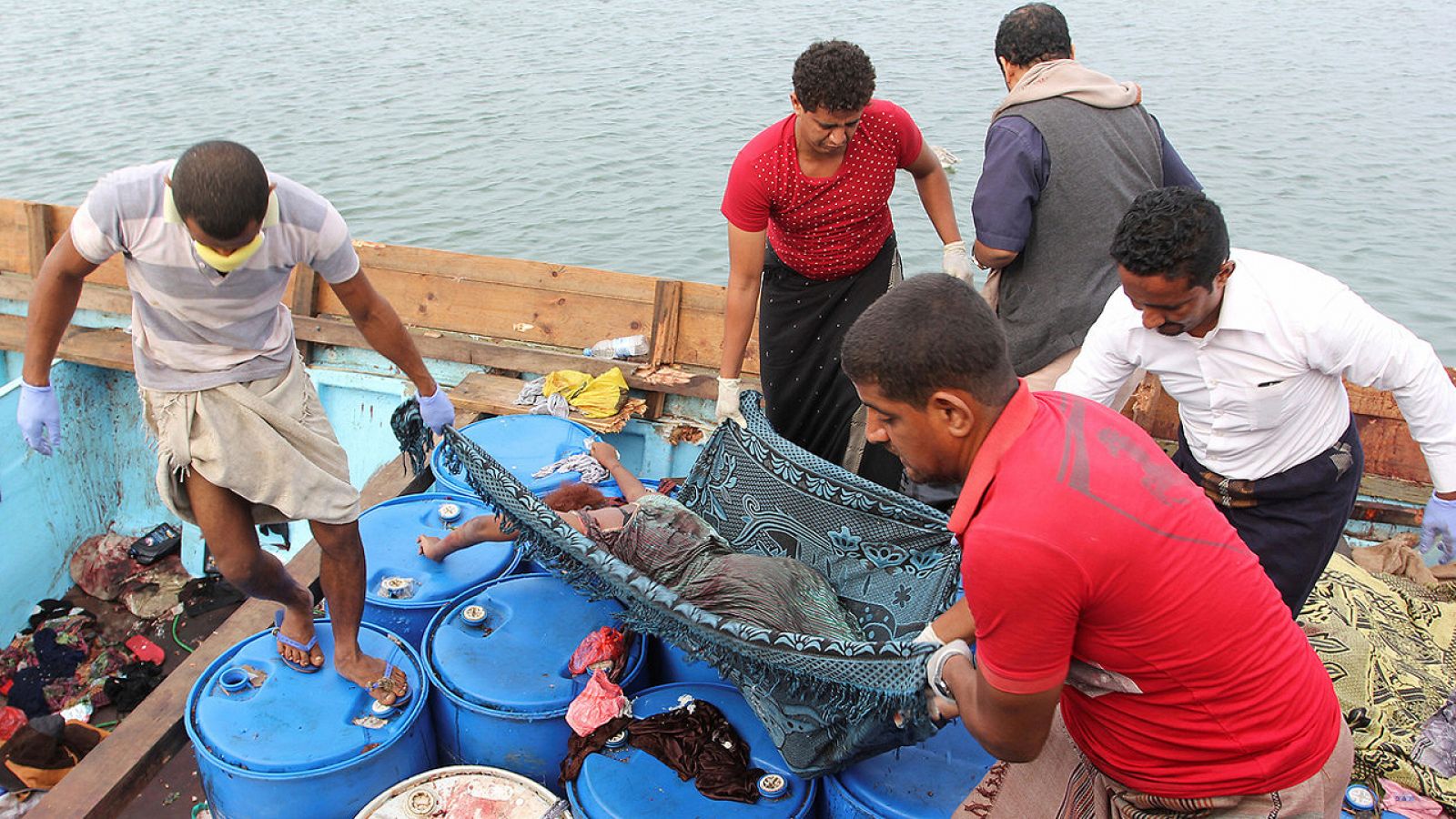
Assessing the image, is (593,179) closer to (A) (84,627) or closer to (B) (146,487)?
(B) (146,487)

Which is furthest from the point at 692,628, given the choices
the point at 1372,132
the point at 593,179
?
the point at 1372,132

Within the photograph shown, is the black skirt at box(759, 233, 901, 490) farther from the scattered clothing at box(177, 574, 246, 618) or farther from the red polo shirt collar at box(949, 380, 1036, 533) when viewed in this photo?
the scattered clothing at box(177, 574, 246, 618)

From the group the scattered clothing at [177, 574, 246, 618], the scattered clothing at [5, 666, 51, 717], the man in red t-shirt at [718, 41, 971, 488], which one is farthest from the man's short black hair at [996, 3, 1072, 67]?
the scattered clothing at [5, 666, 51, 717]

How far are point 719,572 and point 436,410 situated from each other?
958 mm

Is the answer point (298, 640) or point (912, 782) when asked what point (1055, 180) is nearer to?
point (912, 782)

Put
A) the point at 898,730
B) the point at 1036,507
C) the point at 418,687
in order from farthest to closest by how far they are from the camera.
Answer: the point at 418,687 → the point at 898,730 → the point at 1036,507

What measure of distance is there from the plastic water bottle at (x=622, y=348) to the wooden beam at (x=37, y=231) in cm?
311

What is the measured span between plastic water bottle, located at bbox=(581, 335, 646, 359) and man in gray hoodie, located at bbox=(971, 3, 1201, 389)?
191 cm

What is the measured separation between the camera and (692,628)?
102 inches

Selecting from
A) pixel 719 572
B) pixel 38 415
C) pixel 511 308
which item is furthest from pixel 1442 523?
pixel 511 308

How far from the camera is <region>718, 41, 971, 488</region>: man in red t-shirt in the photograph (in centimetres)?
309

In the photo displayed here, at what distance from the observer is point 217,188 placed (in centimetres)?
238

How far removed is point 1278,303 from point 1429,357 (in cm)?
37

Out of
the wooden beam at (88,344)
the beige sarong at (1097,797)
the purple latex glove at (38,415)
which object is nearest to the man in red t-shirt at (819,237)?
the beige sarong at (1097,797)
